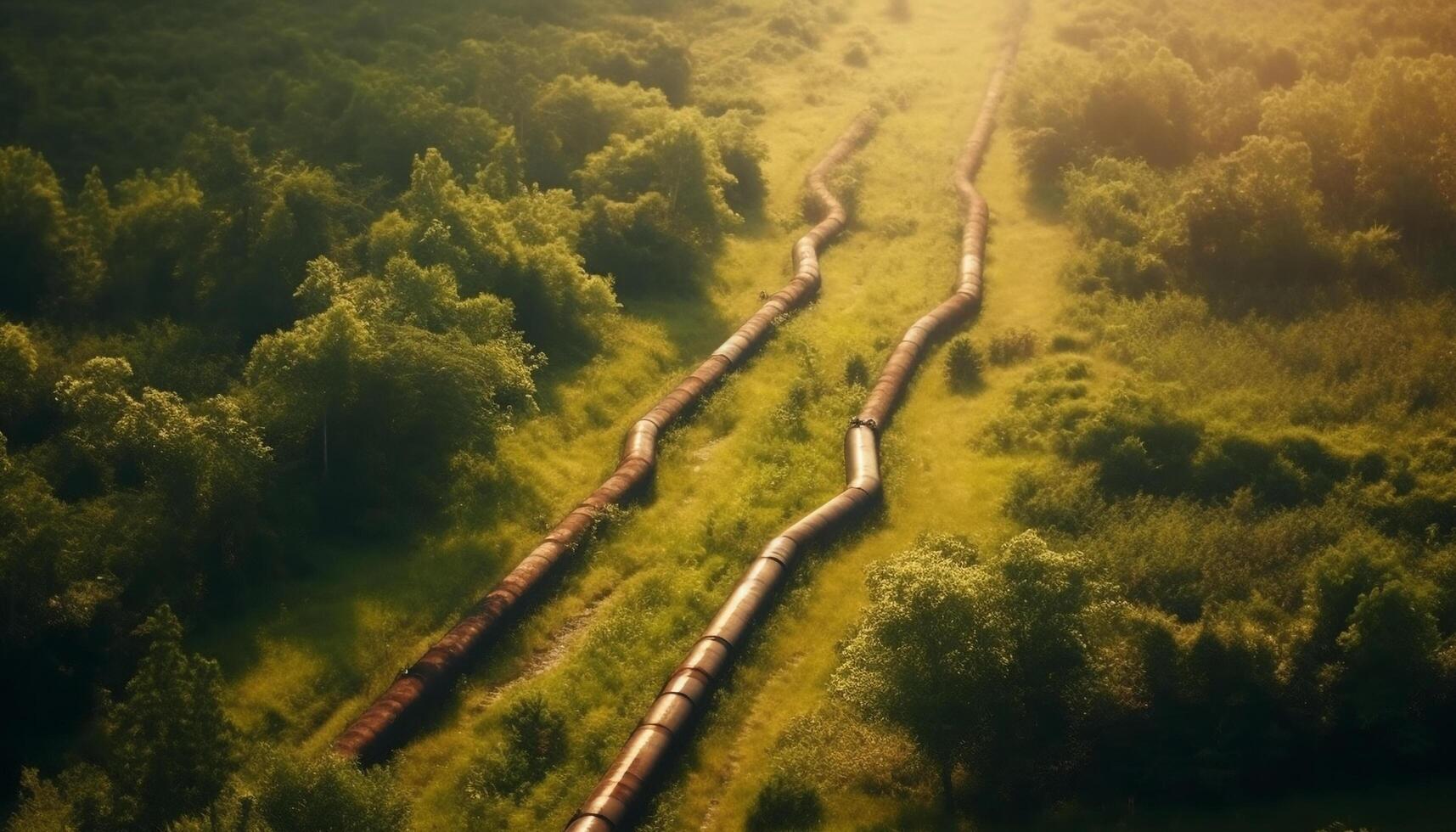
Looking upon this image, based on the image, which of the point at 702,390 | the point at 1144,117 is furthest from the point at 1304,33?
the point at 702,390

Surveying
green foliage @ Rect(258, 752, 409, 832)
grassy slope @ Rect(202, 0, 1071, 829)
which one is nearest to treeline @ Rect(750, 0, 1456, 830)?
grassy slope @ Rect(202, 0, 1071, 829)

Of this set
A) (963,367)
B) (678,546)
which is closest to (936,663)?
(678,546)

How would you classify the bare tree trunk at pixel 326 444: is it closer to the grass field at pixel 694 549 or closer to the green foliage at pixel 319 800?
the grass field at pixel 694 549

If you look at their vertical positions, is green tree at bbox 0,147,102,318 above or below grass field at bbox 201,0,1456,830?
above

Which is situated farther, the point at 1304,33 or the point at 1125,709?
the point at 1304,33

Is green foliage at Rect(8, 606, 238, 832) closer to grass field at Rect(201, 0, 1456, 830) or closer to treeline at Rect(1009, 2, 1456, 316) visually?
grass field at Rect(201, 0, 1456, 830)

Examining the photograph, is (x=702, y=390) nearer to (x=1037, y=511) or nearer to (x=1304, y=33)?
(x=1037, y=511)
